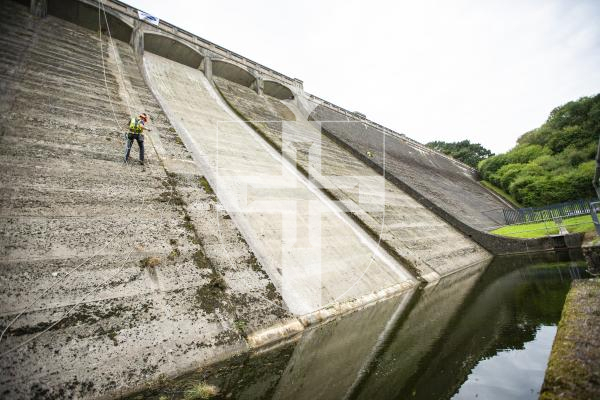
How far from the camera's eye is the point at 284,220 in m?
6.44

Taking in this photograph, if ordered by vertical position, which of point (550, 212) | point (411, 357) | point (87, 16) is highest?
point (87, 16)

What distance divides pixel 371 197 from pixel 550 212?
386 inches

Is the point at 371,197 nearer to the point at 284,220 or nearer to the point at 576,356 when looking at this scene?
the point at 284,220

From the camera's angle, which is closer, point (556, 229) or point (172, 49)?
point (556, 229)

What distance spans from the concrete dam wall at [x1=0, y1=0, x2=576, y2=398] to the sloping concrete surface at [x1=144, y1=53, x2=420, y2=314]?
5cm

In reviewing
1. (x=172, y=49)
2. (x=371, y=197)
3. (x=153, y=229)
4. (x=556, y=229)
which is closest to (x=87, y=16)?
(x=172, y=49)

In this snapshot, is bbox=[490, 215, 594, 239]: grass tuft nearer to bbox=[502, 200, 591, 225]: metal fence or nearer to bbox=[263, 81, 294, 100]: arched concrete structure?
bbox=[502, 200, 591, 225]: metal fence

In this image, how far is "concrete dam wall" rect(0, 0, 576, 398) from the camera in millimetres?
2871

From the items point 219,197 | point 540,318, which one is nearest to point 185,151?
point 219,197

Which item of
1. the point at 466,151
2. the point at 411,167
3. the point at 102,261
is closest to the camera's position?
the point at 102,261

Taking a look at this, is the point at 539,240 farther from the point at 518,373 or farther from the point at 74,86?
the point at 74,86

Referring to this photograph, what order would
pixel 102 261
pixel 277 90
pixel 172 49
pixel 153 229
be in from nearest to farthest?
1. pixel 102 261
2. pixel 153 229
3. pixel 172 49
4. pixel 277 90

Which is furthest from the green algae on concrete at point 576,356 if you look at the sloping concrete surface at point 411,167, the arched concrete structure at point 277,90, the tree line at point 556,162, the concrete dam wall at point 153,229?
the tree line at point 556,162

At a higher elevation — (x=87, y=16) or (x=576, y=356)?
(x=87, y=16)
